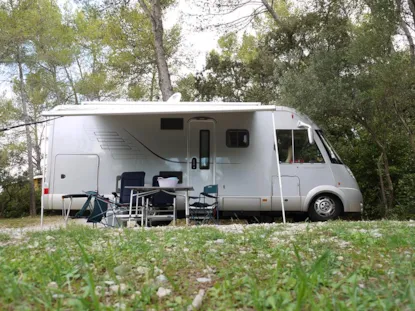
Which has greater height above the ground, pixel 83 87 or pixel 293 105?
pixel 83 87

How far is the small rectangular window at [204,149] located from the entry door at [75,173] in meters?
2.16

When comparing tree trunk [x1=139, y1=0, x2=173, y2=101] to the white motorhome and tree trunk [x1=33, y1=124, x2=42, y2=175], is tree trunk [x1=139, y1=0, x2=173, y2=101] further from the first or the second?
tree trunk [x1=33, y1=124, x2=42, y2=175]

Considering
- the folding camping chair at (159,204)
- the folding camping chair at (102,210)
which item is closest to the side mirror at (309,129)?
the folding camping chair at (159,204)

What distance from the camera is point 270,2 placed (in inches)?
555

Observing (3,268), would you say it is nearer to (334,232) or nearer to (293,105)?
(334,232)

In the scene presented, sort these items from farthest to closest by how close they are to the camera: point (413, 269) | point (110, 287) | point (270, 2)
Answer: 1. point (270, 2)
2. point (413, 269)
3. point (110, 287)

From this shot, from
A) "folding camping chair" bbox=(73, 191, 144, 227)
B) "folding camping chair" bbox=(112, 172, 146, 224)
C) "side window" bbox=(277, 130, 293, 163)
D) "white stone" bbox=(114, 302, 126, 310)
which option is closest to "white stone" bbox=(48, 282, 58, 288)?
"white stone" bbox=(114, 302, 126, 310)

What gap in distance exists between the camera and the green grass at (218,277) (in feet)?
5.61

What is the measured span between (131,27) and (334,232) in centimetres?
1401

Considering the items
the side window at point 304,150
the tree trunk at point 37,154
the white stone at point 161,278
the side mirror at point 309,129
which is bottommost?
the white stone at point 161,278

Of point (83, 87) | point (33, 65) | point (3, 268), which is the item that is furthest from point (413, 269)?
point (83, 87)

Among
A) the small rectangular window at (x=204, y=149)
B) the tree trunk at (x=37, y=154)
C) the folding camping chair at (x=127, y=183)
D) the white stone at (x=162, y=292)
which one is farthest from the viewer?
the tree trunk at (x=37, y=154)

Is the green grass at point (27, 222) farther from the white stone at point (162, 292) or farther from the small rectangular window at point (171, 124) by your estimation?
the white stone at point (162, 292)

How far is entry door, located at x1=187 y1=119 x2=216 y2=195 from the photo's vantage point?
8227 mm
